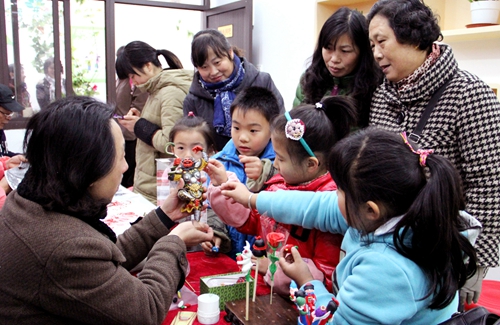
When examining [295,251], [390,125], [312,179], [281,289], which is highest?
[390,125]

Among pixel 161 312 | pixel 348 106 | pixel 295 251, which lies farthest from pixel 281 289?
pixel 348 106

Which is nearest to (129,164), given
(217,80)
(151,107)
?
(151,107)

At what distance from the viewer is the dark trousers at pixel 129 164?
3.64 metres

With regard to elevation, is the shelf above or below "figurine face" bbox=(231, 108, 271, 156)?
above

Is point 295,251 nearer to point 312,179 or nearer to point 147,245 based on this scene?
point 312,179

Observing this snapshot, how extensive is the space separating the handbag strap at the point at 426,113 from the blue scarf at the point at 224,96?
1132 mm

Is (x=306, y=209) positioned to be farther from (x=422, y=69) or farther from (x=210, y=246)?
(x=422, y=69)

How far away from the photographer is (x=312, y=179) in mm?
1558

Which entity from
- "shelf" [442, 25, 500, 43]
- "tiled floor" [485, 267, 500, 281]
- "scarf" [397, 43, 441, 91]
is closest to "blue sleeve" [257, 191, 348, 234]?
"scarf" [397, 43, 441, 91]

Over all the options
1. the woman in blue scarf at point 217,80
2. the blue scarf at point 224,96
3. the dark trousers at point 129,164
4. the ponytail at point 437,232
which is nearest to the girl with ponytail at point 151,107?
the woman in blue scarf at point 217,80

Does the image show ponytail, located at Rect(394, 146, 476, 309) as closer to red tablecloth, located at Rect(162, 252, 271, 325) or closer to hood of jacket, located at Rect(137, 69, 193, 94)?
red tablecloth, located at Rect(162, 252, 271, 325)

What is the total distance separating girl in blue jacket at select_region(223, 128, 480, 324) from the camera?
38.0 inches

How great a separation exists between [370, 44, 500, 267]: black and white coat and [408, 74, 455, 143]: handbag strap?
0.04ft

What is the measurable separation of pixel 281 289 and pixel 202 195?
42 cm
